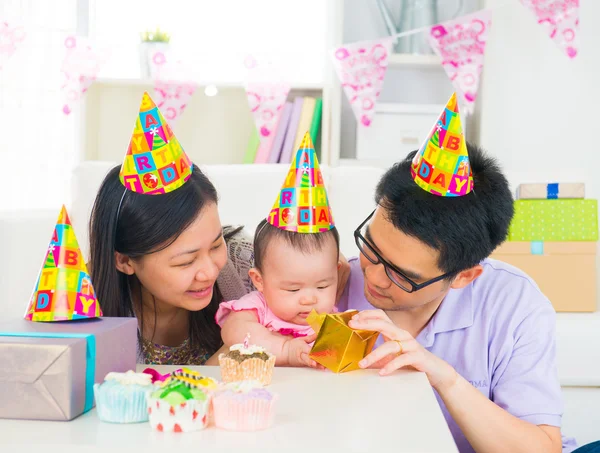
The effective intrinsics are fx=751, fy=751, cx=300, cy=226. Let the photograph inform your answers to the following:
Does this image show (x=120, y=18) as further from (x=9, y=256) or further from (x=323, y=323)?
(x=323, y=323)

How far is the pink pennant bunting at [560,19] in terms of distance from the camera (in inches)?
116

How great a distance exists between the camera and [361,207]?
94.8 inches

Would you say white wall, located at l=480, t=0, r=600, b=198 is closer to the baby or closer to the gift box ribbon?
the baby

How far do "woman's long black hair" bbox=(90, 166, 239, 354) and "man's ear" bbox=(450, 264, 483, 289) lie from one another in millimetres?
509

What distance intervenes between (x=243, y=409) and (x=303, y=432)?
0.23ft

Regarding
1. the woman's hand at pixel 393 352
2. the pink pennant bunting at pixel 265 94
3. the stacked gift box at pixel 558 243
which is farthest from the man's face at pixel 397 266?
the pink pennant bunting at pixel 265 94

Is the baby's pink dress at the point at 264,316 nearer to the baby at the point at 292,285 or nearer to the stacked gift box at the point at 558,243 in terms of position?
the baby at the point at 292,285

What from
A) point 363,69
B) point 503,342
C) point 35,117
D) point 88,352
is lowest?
point 503,342

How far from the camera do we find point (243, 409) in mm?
800

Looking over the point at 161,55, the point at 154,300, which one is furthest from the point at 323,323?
the point at 161,55

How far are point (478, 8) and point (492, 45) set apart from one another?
320 millimetres

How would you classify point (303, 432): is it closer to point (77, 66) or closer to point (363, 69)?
point (363, 69)

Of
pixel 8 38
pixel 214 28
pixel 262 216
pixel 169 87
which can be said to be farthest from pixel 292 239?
pixel 214 28

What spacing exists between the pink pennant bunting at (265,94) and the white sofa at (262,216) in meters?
0.75
